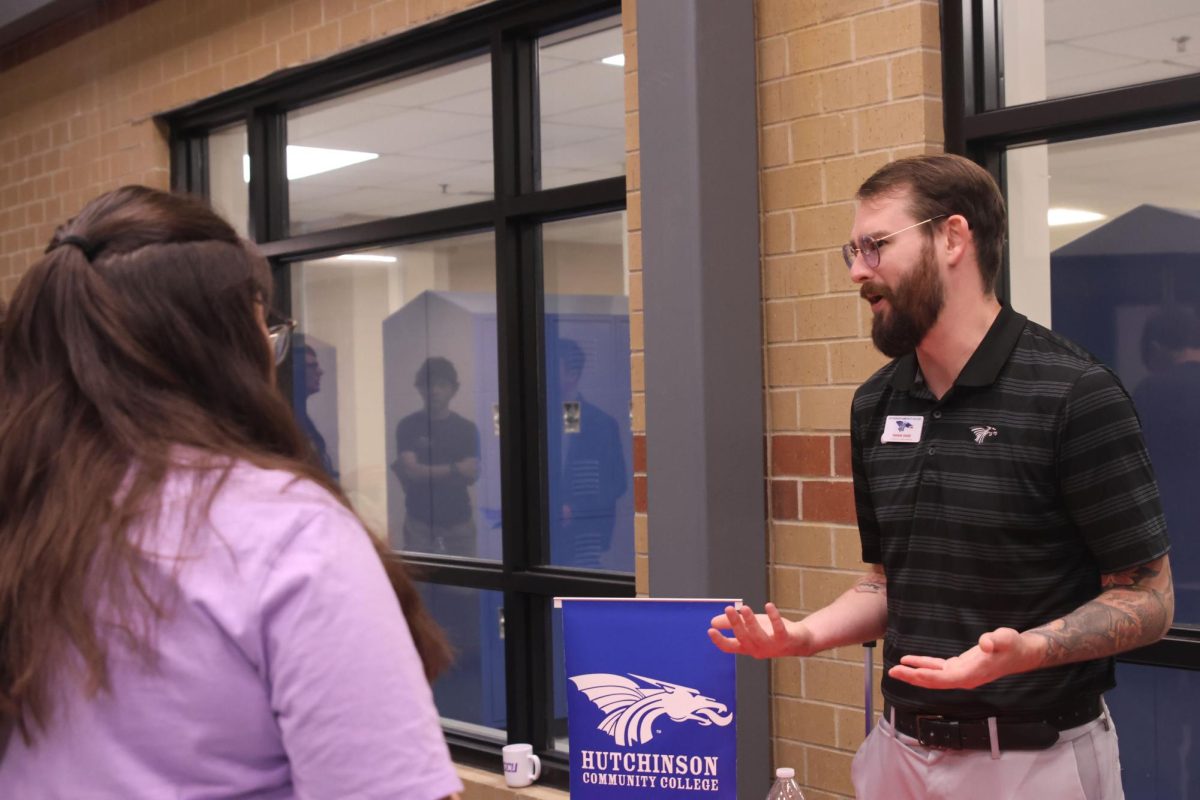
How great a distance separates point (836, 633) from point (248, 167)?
151 inches

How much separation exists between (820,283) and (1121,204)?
72 cm

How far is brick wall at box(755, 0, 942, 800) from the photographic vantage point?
118 inches

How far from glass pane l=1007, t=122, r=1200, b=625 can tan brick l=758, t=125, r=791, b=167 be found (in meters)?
0.59

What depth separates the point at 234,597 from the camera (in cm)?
95

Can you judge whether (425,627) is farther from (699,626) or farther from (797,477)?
(797,477)

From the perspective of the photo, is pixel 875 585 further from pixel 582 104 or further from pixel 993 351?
pixel 582 104

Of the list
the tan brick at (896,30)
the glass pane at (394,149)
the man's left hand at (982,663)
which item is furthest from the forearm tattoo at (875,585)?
the glass pane at (394,149)

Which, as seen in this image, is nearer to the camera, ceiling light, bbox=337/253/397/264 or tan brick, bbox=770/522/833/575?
tan brick, bbox=770/522/833/575

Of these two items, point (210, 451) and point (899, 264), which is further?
point (899, 264)

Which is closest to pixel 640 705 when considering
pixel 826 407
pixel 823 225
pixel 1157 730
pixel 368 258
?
pixel 826 407

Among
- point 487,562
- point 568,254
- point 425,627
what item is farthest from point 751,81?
point 425,627

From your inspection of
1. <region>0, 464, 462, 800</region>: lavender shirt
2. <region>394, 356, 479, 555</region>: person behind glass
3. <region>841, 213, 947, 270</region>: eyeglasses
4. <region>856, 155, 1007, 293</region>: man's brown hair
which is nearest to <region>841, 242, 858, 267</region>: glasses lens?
<region>841, 213, 947, 270</region>: eyeglasses

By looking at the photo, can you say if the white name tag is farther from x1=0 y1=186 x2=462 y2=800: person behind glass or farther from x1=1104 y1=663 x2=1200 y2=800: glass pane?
x1=0 y1=186 x2=462 y2=800: person behind glass

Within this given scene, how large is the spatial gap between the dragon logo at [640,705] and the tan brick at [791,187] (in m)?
1.31
